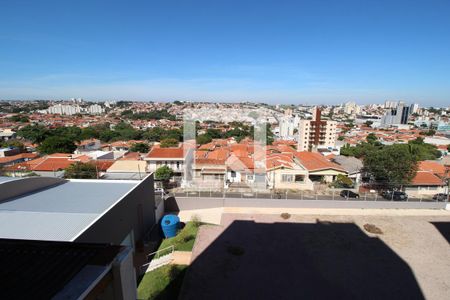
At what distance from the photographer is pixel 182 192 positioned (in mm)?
12695

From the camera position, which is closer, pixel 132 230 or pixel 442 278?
pixel 442 278

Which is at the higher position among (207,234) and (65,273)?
(65,273)

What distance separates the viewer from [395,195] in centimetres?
1265

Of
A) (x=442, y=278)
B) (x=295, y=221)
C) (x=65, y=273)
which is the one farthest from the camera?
(x=295, y=221)

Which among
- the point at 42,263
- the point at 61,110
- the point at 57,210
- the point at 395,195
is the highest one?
the point at 42,263

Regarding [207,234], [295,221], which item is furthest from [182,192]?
[295,221]

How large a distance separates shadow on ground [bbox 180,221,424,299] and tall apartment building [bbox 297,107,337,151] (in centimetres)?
2599

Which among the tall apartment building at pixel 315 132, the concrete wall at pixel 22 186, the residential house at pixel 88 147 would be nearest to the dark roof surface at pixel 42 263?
the concrete wall at pixel 22 186

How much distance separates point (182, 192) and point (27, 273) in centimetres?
1105

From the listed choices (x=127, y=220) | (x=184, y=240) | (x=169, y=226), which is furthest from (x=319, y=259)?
(x=127, y=220)

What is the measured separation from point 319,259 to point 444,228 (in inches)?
252

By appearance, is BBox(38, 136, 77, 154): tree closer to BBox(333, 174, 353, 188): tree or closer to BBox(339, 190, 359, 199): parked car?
BBox(333, 174, 353, 188): tree

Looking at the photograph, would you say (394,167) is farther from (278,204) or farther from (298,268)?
(298,268)

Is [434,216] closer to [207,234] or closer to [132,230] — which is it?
[207,234]
